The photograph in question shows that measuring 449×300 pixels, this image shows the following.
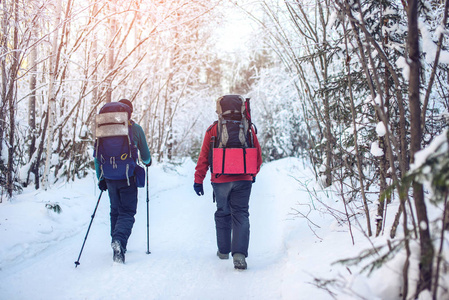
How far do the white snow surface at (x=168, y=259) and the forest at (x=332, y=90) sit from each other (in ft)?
1.23

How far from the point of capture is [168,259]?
154 inches

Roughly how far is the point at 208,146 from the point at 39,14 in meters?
3.47

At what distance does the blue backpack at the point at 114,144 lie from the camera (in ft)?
12.9

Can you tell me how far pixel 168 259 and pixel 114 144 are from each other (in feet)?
4.84

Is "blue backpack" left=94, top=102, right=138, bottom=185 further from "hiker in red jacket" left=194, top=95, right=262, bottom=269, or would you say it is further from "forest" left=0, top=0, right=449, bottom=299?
"forest" left=0, top=0, right=449, bottom=299

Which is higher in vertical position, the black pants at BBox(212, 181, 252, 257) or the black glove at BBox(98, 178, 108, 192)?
the black glove at BBox(98, 178, 108, 192)

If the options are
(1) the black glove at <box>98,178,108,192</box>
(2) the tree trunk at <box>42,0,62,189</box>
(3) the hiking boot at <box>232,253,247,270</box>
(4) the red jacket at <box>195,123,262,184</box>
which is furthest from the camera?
(2) the tree trunk at <box>42,0,62,189</box>

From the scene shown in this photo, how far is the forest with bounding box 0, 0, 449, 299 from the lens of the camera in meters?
1.93

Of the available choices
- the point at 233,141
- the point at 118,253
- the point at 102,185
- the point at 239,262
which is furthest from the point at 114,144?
the point at 239,262

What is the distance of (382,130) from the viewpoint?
8.36ft

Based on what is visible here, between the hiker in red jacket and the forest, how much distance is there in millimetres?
961

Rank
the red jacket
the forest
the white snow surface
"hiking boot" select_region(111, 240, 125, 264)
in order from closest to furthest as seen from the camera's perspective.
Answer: the forest → the white snow surface → "hiking boot" select_region(111, 240, 125, 264) → the red jacket

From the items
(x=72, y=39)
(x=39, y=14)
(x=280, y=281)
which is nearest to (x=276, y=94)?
(x=72, y=39)

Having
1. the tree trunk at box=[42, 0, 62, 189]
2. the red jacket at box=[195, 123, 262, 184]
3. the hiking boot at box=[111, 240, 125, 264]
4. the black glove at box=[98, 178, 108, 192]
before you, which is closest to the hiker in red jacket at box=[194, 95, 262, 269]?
the red jacket at box=[195, 123, 262, 184]
